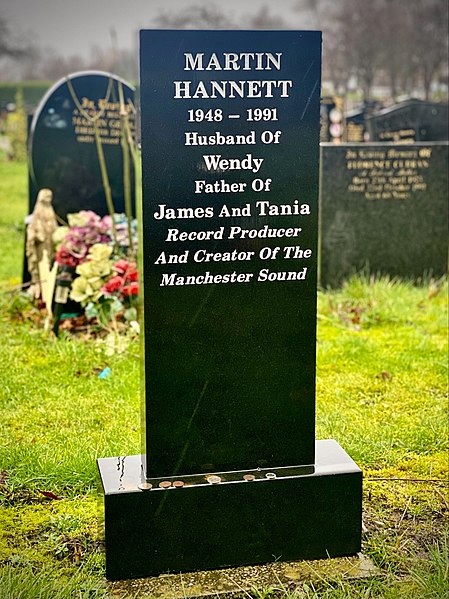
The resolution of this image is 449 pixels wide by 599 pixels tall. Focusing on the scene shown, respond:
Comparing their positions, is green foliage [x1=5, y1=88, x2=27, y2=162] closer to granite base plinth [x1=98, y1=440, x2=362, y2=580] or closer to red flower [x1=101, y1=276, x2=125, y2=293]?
red flower [x1=101, y1=276, x2=125, y2=293]

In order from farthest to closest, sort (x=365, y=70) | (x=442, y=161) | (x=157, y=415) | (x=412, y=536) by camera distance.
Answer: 1. (x=365, y=70)
2. (x=442, y=161)
3. (x=412, y=536)
4. (x=157, y=415)

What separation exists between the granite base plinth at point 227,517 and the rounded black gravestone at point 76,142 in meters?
4.13

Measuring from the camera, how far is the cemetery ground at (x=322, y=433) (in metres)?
2.92

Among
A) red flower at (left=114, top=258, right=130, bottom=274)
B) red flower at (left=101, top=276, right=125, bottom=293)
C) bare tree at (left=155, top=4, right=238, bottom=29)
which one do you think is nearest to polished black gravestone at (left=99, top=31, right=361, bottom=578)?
red flower at (left=101, top=276, right=125, bottom=293)

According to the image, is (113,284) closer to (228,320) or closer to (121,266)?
(121,266)

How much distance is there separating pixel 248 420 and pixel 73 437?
1.44 metres

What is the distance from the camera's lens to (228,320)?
2871 millimetres

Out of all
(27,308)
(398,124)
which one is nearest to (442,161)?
(398,124)

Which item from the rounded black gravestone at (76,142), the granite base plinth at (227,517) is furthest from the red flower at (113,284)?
the granite base plinth at (227,517)

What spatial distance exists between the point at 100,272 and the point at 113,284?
0.53 feet

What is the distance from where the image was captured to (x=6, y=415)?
4453mm

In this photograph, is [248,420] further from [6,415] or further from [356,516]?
[6,415]

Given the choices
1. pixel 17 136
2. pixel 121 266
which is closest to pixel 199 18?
pixel 17 136

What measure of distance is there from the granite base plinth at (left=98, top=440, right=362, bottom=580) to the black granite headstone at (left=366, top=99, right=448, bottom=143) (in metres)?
7.05
